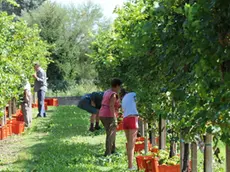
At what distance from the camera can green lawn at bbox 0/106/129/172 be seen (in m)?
10.1

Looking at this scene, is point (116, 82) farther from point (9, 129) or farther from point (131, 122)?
point (9, 129)

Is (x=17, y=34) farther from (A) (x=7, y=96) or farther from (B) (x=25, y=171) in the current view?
(B) (x=25, y=171)

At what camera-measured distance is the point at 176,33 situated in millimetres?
3816

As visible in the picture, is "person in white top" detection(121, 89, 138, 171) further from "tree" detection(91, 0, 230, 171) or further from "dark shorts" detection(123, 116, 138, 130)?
"tree" detection(91, 0, 230, 171)

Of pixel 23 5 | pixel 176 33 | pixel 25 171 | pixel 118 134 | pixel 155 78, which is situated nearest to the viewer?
pixel 176 33

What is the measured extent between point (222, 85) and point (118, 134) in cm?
1314

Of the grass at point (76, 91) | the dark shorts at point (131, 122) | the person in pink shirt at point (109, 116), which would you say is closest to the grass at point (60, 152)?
the person in pink shirt at point (109, 116)

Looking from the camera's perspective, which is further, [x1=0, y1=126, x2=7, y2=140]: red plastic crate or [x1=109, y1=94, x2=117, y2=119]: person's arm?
[x1=0, y1=126, x2=7, y2=140]: red plastic crate

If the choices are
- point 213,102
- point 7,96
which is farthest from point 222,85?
point 7,96

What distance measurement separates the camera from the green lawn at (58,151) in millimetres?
10125

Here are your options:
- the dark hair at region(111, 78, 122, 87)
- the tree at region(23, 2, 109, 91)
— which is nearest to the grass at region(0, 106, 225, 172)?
the dark hair at region(111, 78, 122, 87)

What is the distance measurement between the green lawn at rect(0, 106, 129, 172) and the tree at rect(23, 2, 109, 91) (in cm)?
2098

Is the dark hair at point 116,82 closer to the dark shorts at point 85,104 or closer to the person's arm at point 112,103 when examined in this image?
the person's arm at point 112,103

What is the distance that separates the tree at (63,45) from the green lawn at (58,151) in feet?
68.8
